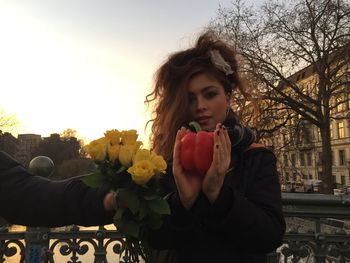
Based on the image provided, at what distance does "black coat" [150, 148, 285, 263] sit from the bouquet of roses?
0.14 metres

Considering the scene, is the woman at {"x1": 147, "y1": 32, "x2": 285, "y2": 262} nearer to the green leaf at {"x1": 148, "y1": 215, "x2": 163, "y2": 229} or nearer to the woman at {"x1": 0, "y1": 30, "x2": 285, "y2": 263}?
the woman at {"x1": 0, "y1": 30, "x2": 285, "y2": 263}

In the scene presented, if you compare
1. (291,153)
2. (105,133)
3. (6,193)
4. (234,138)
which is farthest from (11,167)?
(291,153)

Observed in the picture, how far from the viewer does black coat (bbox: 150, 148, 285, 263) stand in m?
1.51

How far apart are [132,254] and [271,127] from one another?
2251 centimetres

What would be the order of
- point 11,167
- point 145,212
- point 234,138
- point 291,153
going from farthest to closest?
1. point 291,153
2. point 11,167
3. point 234,138
4. point 145,212

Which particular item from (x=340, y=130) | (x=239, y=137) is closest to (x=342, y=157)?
(x=340, y=130)

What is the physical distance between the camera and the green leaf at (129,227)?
56.0 inches

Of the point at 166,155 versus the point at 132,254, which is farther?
the point at 166,155

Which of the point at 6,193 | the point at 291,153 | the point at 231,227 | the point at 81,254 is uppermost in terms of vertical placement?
the point at 291,153

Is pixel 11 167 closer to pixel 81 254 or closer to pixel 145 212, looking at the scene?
pixel 145 212

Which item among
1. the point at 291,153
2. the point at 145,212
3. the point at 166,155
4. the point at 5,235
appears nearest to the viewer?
the point at 145,212

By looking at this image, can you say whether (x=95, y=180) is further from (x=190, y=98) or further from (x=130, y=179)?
(x=190, y=98)

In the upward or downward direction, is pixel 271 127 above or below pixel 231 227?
above

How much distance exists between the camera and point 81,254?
10.1 feet
